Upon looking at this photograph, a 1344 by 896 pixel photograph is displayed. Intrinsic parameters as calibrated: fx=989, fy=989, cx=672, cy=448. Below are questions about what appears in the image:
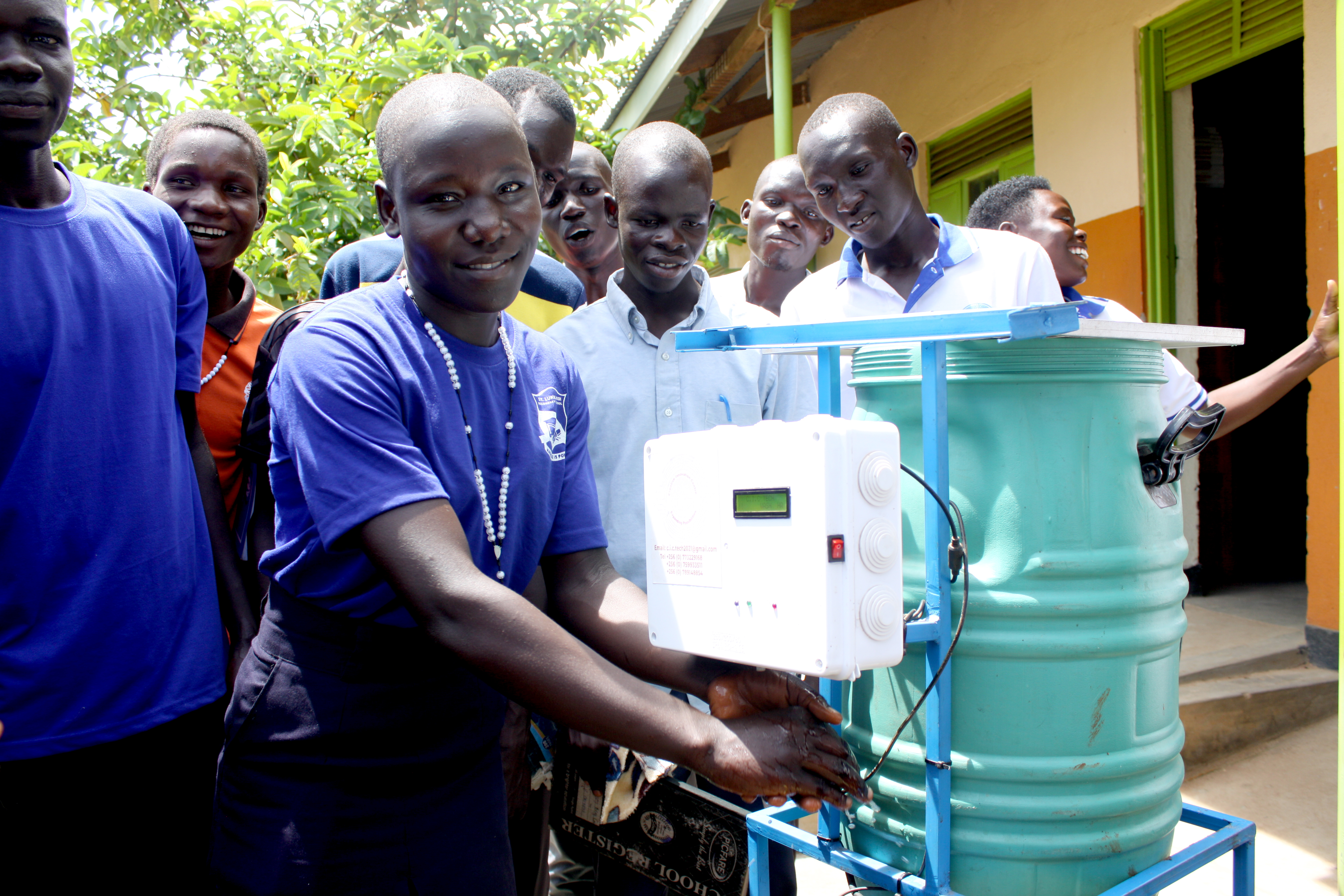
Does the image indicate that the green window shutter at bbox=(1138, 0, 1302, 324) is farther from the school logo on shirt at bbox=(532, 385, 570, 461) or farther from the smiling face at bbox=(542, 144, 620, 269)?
the school logo on shirt at bbox=(532, 385, 570, 461)

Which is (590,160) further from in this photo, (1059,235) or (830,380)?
(830,380)

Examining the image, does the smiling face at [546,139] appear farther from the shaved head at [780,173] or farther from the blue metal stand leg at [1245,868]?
the blue metal stand leg at [1245,868]

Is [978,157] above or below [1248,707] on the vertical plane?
above

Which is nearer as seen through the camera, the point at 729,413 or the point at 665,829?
the point at 665,829

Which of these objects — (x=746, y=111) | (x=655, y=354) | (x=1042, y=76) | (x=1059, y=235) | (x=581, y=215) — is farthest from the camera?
(x=746, y=111)

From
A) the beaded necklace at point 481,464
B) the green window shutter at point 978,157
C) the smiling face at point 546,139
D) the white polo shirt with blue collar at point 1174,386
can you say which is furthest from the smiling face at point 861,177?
the green window shutter at point 978,157

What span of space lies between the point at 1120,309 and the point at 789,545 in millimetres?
1685

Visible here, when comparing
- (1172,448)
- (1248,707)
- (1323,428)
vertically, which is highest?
(1172,448)

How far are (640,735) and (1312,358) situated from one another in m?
2.37

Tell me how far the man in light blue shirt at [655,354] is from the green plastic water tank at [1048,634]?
28.8 inches

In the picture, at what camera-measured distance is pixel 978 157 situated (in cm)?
595

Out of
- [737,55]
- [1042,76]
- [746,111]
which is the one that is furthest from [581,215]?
[746,111]

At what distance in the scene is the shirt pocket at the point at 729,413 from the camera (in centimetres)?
209

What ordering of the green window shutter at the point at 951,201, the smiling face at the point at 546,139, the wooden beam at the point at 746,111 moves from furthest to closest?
the wooden beam at the point at 746,111 < the green window shutter at the point at 951,201 < the smiling face at the point at 546,139
